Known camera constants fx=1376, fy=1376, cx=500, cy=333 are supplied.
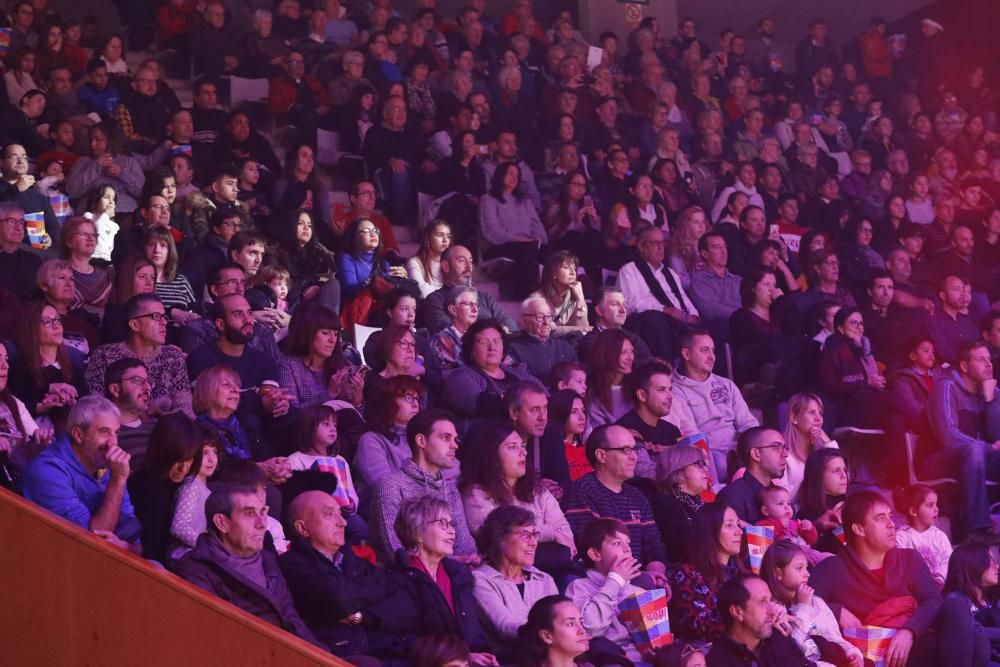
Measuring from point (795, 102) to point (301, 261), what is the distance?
529 centimetres

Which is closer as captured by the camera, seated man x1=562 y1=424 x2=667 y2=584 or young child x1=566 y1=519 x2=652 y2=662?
young child x1=566 y1=519 x2=652 y2=662

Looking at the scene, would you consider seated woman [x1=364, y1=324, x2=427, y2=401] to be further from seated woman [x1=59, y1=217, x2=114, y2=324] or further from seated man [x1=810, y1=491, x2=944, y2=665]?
seated man [x1=810, y1=491, x2=944, y2=665]

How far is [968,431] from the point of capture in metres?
6.32

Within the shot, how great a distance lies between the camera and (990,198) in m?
9.50

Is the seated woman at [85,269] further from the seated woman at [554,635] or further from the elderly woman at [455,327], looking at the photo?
the seated woman at [554,635]

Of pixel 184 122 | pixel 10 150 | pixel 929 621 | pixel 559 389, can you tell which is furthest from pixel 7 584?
pixel 184 122

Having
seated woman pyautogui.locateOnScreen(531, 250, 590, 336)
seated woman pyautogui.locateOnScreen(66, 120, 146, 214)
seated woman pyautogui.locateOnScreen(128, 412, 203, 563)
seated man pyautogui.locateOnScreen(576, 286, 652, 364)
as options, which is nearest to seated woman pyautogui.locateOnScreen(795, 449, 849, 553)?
seated man pyautogui.locateOnScreen(576, 286, 652, 364)

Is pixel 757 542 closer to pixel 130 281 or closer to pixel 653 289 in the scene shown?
pixel 653 289

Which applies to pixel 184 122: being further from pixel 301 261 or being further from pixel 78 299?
pixel 78 299

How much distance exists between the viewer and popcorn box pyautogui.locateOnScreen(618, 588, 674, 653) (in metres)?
4.25

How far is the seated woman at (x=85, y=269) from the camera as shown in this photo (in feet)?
18.0

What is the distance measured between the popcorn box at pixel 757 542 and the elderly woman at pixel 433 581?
117 centimetres

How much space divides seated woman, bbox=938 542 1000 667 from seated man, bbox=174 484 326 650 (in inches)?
87.3

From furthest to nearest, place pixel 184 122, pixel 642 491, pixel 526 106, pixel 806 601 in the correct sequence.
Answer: pixel 526 106 → pixel 184 122 → pixel 642 491 → pixel 806 601
